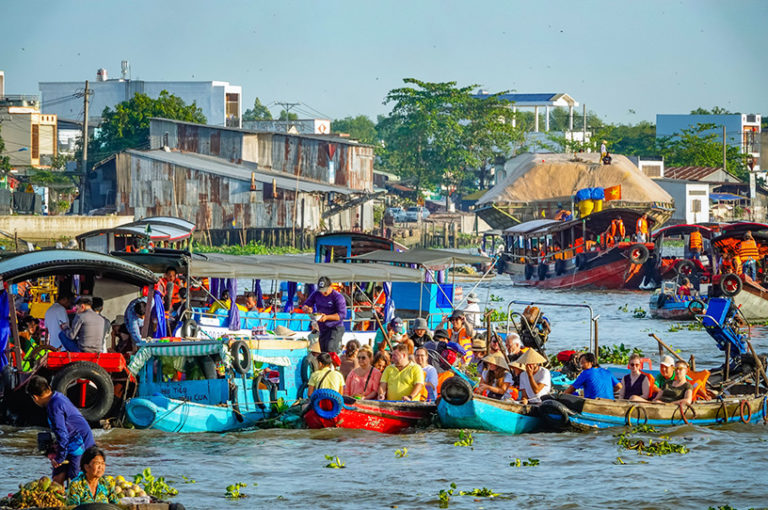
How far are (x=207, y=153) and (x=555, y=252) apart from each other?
2169cm

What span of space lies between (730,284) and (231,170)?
30837 millimetres

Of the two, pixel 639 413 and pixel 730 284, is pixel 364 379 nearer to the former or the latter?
pixel 639 413

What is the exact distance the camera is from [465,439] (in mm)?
15562

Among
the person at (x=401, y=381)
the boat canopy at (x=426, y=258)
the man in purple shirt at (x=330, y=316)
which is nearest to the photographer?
the person at (x=401, y=381)

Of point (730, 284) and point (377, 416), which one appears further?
point (730, 284)

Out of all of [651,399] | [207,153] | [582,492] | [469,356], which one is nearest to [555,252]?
[207,153]

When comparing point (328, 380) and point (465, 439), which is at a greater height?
point (328, 380)

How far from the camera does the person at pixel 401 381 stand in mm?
15625

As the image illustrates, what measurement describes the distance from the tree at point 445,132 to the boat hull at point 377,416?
68727mm

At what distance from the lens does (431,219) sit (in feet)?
258

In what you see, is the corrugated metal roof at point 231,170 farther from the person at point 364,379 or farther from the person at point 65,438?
the person at point 65,438

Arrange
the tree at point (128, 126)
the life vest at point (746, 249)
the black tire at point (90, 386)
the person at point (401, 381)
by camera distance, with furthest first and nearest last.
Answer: the tree at point (128, 126), the life vest at point (746, 249), the person at point (401, 381), the black tire at point (90, 386)

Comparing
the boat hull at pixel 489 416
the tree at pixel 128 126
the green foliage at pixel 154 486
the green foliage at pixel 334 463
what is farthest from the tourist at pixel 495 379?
the tree at pixel 128 126

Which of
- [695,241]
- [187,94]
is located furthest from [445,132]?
[695,241]
